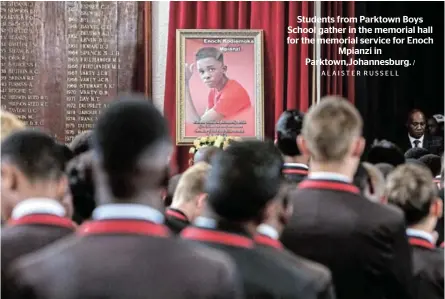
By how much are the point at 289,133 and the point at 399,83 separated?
373cm

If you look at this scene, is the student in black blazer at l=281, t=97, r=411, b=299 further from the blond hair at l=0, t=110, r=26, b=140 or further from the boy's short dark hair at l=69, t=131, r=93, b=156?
the boy's short dark hair at l=69, t=131, r=93, b=156

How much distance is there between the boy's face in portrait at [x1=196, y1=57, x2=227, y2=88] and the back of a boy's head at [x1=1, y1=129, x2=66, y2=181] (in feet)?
14.2

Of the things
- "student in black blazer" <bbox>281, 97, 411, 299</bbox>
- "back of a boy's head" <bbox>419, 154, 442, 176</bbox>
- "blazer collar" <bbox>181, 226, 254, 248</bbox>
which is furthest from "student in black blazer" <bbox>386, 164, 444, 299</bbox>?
"back of a boy's head" <bbox>419, 154, 442, 176</bbox>

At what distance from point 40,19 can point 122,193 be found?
4895 mm

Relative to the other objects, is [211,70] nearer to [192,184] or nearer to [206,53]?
[206,53]

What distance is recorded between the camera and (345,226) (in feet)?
5.66

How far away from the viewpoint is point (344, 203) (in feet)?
5.72

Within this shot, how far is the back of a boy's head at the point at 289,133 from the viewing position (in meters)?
2.48

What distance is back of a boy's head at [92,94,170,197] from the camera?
1.13 m

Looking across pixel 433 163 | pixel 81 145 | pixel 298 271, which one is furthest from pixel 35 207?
pixel 433 163

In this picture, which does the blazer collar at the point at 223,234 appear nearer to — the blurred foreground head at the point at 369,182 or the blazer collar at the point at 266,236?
the blazer collar at the point at 266,236

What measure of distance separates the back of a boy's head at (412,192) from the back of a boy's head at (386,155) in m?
0.84

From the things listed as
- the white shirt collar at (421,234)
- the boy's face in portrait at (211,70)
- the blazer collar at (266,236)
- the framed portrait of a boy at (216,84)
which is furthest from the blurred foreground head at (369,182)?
the boy's face in portrait at (211,70)

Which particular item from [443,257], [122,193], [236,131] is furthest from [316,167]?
[236,131]
